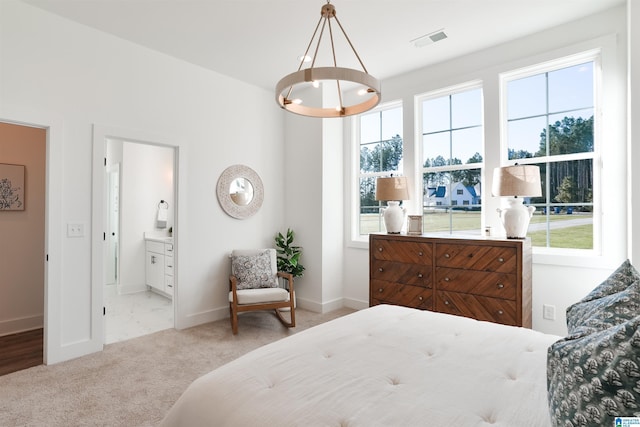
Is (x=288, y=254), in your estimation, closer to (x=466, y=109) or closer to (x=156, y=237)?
(x=156, y=237)

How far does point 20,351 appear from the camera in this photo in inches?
125

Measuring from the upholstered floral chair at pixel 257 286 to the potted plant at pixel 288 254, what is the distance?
265 mm

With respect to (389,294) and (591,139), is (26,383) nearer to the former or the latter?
(389,294)

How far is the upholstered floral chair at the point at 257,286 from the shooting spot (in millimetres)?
3607

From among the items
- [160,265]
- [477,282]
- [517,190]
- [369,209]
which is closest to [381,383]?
[477,282]

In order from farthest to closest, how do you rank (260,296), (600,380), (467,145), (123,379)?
(467,145) < (260,296) < (123,379) < (600,380)

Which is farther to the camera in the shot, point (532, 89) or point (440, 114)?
point (440, 114)

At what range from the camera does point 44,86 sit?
2.91m

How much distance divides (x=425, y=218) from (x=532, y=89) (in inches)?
→ 67.4

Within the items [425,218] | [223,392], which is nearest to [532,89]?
[425,218]

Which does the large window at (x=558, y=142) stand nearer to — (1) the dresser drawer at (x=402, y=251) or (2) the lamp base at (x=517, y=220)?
(2) the lamp base at (x=517, y=220)

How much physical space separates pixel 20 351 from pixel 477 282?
4244 millimetres

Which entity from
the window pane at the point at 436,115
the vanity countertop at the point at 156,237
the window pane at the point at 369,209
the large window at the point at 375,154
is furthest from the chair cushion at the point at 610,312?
the vanity countertop at the point at 156,237

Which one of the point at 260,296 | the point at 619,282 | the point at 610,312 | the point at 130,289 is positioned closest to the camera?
the point at 610,312
